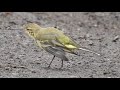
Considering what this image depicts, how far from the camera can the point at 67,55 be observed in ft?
35.0

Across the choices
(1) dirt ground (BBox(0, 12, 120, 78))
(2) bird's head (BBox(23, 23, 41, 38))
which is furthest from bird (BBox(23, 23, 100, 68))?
(1) dirt ground (BBox(0, 12, 120, 78))

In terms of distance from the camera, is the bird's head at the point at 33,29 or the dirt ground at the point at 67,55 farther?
the bird's head at the point at 33,29

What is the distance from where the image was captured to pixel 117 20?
44.2 feet

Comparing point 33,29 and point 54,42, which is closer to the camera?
Result: point 54,42

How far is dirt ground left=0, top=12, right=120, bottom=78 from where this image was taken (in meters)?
9.34

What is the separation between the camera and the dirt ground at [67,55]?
9344 millimetres

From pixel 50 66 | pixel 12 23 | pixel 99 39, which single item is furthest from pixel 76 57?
pixel 12 23

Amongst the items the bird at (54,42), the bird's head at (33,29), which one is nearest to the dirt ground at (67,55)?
the bird at (54,42)

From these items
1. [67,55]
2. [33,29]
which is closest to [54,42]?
[33,29]

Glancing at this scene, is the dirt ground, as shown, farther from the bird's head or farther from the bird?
the bird's head

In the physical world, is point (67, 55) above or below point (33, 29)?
below

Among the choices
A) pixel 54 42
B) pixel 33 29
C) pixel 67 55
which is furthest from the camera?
pixel 67 55

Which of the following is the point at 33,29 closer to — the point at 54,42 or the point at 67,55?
the point at 54,42

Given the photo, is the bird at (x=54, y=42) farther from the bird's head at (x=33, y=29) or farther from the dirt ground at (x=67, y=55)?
the dirt ground at (x=67, y=55)
